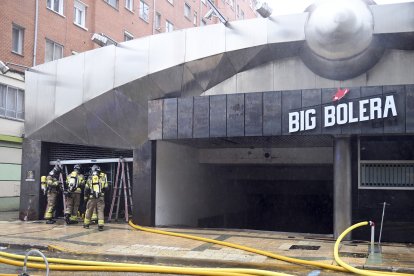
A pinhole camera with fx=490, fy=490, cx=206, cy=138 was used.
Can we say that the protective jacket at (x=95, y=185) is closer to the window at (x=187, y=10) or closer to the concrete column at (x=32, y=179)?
the concrete column at (x=32, y=179)

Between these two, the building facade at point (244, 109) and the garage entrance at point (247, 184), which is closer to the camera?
the building facade at point (244, 109)

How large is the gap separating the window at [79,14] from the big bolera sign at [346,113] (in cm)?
1727

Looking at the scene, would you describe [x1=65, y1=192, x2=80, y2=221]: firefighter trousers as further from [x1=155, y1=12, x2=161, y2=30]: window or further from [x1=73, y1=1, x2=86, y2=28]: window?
[x1=155, y1=12, x2=161, y2=30]: window

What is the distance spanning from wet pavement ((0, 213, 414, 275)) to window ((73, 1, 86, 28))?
1496cm

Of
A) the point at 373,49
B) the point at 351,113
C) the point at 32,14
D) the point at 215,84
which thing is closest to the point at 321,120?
the point at 351,113

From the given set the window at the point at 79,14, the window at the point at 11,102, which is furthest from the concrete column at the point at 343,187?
the window at the point at 79,14

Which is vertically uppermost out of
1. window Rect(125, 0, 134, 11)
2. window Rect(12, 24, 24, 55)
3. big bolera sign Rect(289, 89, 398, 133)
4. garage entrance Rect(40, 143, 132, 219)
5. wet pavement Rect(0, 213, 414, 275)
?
window Rect(125, 0, 134, 11)

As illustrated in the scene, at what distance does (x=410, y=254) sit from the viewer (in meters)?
9.75

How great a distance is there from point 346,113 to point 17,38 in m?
16.1

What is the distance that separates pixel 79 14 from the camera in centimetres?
2595

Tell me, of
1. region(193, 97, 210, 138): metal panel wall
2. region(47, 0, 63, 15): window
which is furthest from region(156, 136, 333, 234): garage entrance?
region(47, 0, 63, 15): window

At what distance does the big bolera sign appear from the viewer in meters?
10.9

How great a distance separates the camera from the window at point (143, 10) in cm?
3127

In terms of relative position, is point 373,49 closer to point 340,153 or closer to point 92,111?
point 340,153
